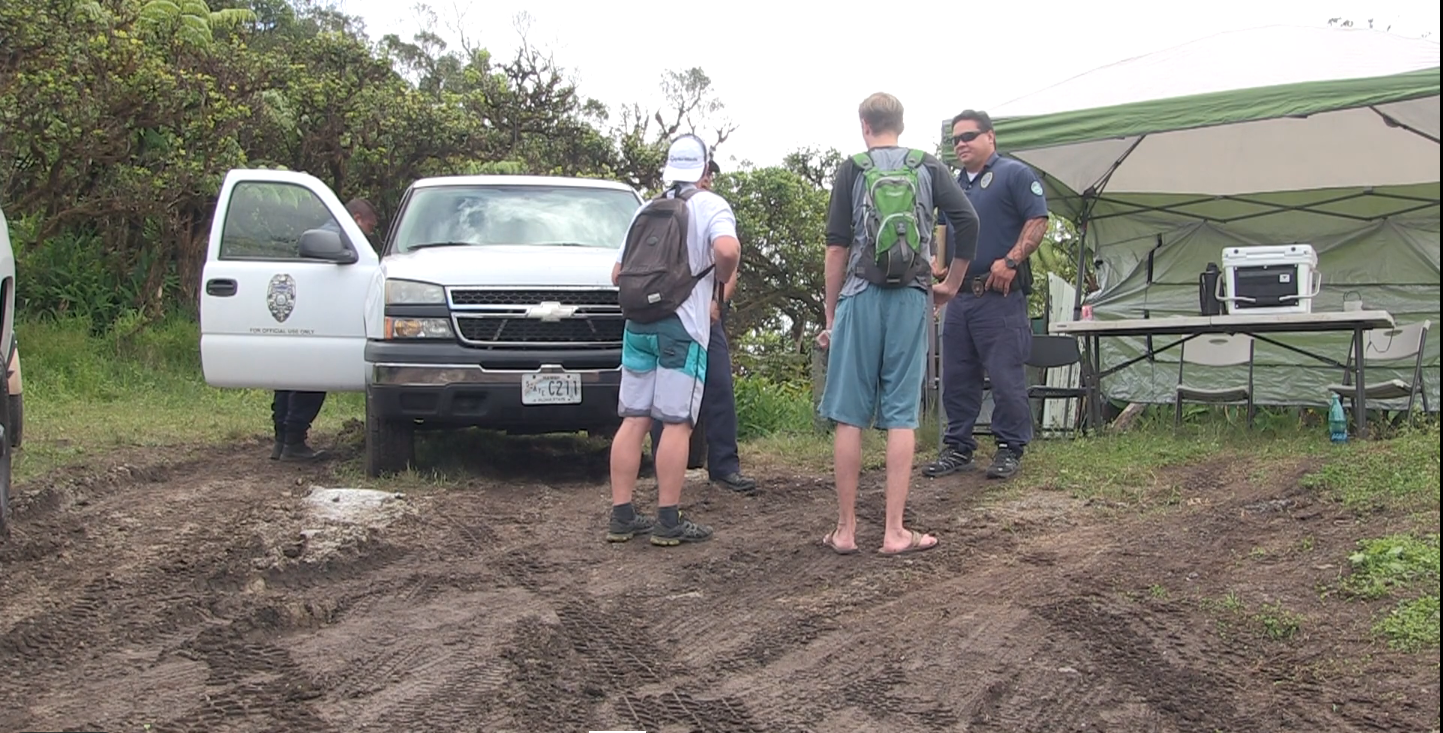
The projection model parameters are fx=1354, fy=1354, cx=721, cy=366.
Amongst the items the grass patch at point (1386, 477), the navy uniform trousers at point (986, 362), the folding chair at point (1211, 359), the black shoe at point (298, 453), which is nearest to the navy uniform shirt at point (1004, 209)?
the navy uniform trousers at point (986, 362)

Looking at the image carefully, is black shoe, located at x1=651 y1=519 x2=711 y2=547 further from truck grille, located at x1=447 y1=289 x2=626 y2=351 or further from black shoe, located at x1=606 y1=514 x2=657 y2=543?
truck grille, located at x1=447 y1=289 x2=626 y2=351

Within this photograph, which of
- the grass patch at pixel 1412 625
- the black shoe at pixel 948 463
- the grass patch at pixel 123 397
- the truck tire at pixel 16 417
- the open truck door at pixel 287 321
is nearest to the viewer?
the grass patch at pixel 1412 625

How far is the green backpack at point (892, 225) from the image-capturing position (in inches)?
201

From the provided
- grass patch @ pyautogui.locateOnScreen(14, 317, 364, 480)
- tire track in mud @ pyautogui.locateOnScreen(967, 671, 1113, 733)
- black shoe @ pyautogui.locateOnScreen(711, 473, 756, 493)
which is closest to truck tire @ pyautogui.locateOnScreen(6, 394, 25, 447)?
grass patch @ pyautogui.locateOnScreen(14, 317, 364, 480)

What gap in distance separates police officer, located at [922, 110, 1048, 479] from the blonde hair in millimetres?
1797

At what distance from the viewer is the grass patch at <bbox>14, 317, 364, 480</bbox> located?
9.48 m

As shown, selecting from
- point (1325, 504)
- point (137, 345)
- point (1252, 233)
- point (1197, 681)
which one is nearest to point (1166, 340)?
point (1252, 233)

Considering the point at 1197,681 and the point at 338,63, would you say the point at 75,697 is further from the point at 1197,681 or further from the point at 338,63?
the point at 338,63

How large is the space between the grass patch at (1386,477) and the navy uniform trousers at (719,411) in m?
2.75

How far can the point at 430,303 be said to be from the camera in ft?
22.7

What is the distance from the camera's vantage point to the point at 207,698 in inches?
141

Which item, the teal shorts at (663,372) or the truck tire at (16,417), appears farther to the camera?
the truck tire at (16,417)

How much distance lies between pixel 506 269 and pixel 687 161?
1759mm

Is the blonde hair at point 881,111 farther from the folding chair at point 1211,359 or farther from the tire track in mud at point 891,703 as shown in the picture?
the folding chair at point 1211,359
